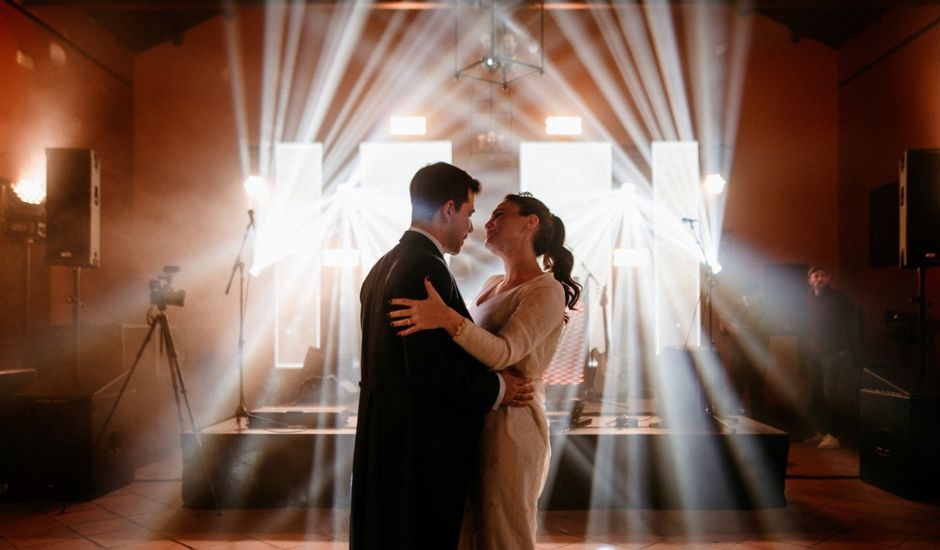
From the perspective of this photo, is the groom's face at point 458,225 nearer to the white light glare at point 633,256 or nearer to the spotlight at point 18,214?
the spotlight at point 18,214

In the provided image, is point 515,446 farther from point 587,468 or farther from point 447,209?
point 587,468

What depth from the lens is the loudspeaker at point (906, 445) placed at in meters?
4.29

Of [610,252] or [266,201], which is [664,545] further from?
[266,201]

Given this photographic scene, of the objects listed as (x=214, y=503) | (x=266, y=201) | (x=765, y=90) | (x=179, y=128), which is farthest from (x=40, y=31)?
(x=765, y=90)

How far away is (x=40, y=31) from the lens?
6.06 metres

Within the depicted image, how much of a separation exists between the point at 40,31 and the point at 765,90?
25.2ft

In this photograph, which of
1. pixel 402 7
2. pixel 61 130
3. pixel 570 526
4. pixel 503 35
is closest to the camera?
pixel 570 526

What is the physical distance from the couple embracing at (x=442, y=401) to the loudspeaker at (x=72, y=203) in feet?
12.0

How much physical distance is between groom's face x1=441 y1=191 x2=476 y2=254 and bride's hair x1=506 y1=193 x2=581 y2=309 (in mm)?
308

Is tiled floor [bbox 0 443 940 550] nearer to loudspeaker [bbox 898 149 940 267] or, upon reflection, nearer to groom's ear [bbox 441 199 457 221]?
loudspeaker [bbox 898 149 940 267]

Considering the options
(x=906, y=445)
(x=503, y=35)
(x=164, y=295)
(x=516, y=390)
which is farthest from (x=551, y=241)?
(x=503, y=35)

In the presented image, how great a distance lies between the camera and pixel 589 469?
400 centimetres

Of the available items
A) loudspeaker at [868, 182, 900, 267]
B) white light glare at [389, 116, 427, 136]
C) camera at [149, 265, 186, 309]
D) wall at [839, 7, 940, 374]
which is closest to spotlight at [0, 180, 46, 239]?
camera at [149, 265, 186, 309]

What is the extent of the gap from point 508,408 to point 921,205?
416 cm
